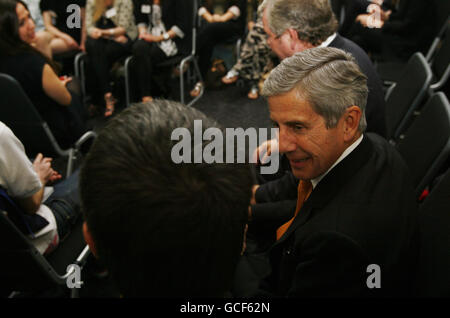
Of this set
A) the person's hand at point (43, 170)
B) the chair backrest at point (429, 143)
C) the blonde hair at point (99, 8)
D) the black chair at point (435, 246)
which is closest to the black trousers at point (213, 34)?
the blonde hair at point (99, 8)

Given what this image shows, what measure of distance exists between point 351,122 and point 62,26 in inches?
126

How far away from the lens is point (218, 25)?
3.69m

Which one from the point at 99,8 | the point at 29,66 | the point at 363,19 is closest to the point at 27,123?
the point at 29,66

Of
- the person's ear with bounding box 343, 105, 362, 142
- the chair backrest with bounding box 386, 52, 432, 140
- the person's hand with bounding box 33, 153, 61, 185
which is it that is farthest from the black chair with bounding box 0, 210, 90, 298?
the chair backrest with bounding box 386, 52, 432, 140

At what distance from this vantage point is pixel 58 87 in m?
1.85

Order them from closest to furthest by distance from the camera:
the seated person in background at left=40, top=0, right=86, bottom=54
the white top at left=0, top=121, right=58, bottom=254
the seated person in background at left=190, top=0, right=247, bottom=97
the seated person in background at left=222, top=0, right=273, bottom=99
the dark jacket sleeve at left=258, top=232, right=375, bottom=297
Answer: the dark jacket sleeve at left=258, top=232, right=375, bottom=297 < the white top at left=0, top=121, right=58, bottom=254 < the seated person in background at left=40, top=0, right=86, bottom=54 < the seated person in background at left=222, top=0, right=273, bottom=99 < the seated person in background at left=190, top=0, right=247, bottom=97

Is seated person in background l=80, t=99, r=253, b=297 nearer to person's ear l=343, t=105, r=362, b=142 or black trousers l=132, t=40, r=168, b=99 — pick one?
person's ear l=343, t=105, r=362, b=142

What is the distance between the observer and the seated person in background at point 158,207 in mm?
450

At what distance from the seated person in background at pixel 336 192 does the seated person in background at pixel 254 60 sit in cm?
256

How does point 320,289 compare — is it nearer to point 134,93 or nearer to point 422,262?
point 422,262

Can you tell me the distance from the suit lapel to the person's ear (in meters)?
0.04

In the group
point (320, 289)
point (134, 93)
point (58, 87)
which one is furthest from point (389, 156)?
point (134, 93)

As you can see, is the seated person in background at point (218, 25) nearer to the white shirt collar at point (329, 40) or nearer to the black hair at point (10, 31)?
the black hair at point (10, 31)

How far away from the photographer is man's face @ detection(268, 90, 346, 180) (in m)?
1.04
